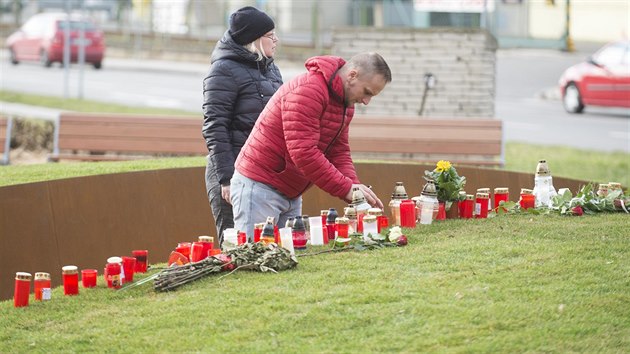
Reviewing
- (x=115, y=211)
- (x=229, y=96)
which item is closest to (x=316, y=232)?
(x=229, y=96)

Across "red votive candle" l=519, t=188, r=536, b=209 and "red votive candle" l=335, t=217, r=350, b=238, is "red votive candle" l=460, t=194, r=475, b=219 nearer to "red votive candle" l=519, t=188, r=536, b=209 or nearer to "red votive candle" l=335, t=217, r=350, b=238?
"red votive candle" l=519, t=188, r=536, b=209

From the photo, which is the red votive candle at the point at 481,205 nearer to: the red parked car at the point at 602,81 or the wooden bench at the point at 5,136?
the wooden bench at the point at 5,136

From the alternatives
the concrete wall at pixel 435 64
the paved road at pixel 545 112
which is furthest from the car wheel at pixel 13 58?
the concrete wall at pixel 435 64

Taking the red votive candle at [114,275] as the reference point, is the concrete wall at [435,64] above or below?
above

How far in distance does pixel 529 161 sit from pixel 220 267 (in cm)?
1080

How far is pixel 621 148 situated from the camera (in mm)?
19625

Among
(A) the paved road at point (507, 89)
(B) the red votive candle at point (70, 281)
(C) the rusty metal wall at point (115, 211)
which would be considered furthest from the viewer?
(A) the paved road at point (507, 89)

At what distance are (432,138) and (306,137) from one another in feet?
21.3

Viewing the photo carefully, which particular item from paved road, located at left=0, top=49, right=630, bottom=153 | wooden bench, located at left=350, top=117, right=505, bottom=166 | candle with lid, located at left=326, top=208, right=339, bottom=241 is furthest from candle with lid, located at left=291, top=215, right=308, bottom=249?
paved road, located at left=0, top=49, right=630, bottom=153

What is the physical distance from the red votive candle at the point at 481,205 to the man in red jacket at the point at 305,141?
0.91 meters

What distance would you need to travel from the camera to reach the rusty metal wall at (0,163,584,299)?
8.55 metres

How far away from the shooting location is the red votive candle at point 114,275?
6.30 meters

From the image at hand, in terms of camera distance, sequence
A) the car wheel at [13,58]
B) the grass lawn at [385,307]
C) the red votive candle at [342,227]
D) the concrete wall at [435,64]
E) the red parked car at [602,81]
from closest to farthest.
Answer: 1. the grass lawn at [385,307]
2. the red votive candle at [342,227]
3. the concrete wall at [435,64]
4. the red parked car at [602,81]
5. the car wheel at [13,58]

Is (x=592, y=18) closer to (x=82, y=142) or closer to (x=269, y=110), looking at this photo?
(x=82, y=142)
